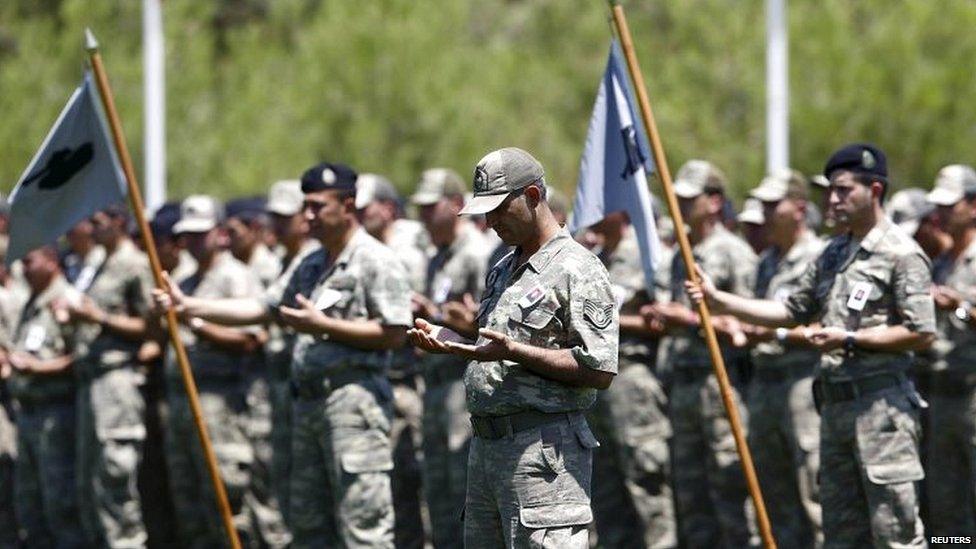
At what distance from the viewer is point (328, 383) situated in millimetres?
10344

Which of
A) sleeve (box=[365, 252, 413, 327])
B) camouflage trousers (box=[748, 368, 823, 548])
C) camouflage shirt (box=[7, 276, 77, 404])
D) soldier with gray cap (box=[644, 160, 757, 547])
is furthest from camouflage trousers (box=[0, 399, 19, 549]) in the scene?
camouflage trousers (box=[748, 368, 823, 548])

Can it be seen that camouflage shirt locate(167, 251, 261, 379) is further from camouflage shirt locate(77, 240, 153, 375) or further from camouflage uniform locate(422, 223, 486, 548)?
camouflage uniform locate(422, 223, 486, 548)

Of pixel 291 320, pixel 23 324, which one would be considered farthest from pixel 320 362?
pixel 23 324

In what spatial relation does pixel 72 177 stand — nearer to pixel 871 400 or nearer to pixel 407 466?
pixel 407 466

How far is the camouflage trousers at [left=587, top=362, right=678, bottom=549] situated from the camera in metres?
12.5

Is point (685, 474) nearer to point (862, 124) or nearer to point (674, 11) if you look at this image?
point (862, 124)

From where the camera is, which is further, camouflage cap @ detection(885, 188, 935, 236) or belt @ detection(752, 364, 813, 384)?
camouflage cap @ detection(885, 188, 935, 236)

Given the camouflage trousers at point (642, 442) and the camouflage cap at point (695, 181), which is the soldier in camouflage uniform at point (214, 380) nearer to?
the camouflage trousers at point (642, 442)

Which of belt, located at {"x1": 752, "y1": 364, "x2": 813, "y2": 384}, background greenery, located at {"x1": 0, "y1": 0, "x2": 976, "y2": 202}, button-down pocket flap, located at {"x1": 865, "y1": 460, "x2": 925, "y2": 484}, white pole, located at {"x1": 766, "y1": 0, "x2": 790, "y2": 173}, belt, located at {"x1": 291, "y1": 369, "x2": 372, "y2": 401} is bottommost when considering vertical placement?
button-down pocket flap, located at {"x1": 865, "y1": 460, "x2": 925, "y2": 484}

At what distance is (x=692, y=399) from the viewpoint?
487 inches

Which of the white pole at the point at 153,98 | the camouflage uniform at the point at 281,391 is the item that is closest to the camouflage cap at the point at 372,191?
the camouflage uniform at the point at 281,391

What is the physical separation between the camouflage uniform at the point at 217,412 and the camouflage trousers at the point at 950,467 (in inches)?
171

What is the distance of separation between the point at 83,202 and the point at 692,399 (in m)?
3.89

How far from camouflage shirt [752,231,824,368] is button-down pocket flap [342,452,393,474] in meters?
2.81
